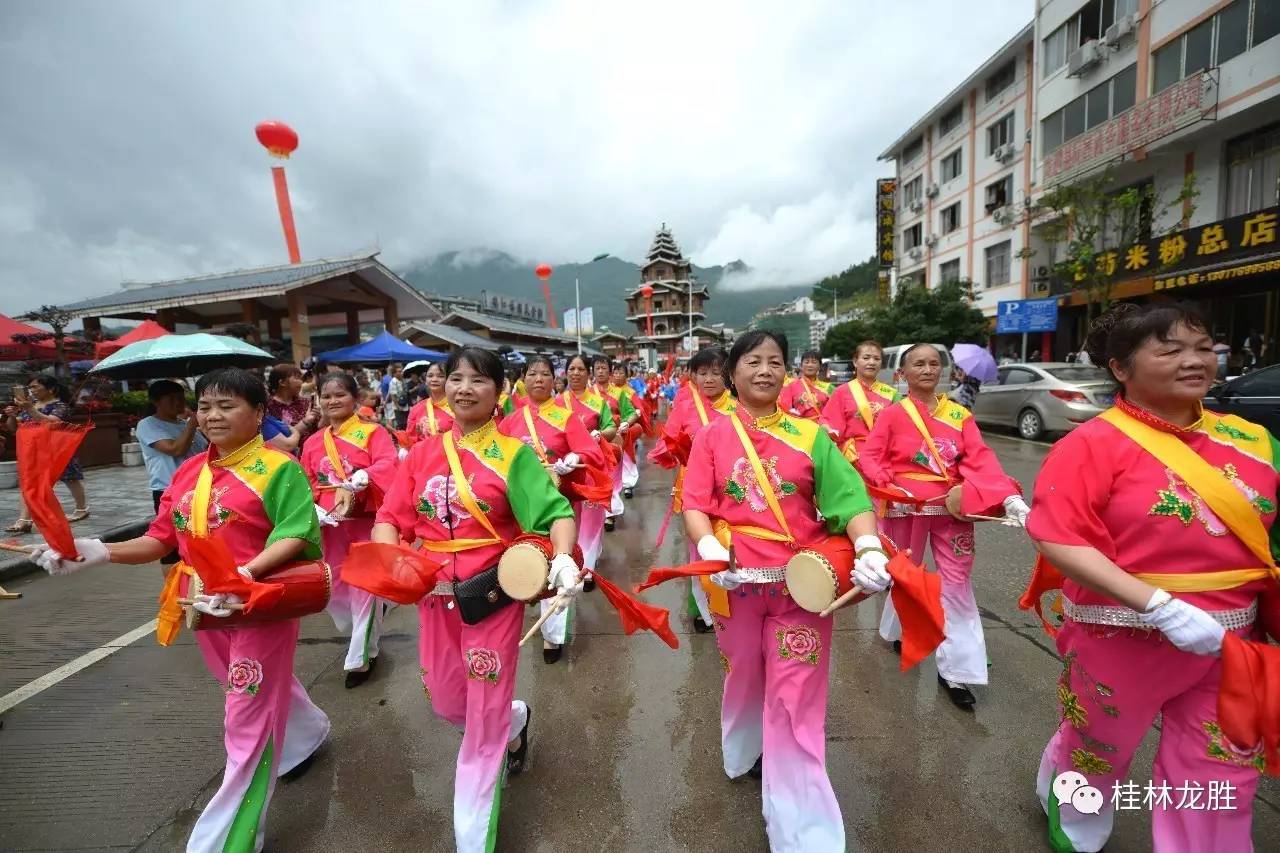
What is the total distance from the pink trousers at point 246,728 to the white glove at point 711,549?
168 cm

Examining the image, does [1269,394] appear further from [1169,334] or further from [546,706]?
[546,706]

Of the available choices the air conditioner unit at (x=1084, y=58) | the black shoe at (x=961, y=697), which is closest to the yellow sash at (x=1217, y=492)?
the black shoe at (x=961, y=697)

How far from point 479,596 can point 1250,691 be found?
2.31 metres

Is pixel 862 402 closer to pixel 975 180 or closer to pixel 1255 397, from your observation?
pixel 1255 397

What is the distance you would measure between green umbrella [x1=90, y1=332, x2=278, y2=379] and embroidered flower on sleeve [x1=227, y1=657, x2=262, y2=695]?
12.3 ft

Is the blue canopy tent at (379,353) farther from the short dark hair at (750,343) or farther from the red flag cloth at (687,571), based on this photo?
the red flag cloth at (687,571)

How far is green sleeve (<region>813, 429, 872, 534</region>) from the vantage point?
86.8 inches

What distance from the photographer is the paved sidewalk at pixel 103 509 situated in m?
6.25

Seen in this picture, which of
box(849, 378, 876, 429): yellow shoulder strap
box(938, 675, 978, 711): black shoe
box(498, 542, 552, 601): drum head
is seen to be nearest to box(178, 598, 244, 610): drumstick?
box(498, 542, 552, 601): drum head

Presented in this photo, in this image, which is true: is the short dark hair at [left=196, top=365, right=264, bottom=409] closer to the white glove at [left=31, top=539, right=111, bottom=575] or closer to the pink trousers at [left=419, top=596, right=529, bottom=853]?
the white glove at [left=31, top=539, right=111, bottom=575]

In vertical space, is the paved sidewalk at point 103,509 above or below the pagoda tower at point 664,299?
below

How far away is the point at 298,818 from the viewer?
8.28 feet

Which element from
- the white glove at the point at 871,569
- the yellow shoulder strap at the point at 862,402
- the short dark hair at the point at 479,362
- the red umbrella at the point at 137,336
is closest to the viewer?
the white glove at the point at 871,569

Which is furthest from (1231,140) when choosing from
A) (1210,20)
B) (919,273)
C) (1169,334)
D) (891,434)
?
(1169,334)
